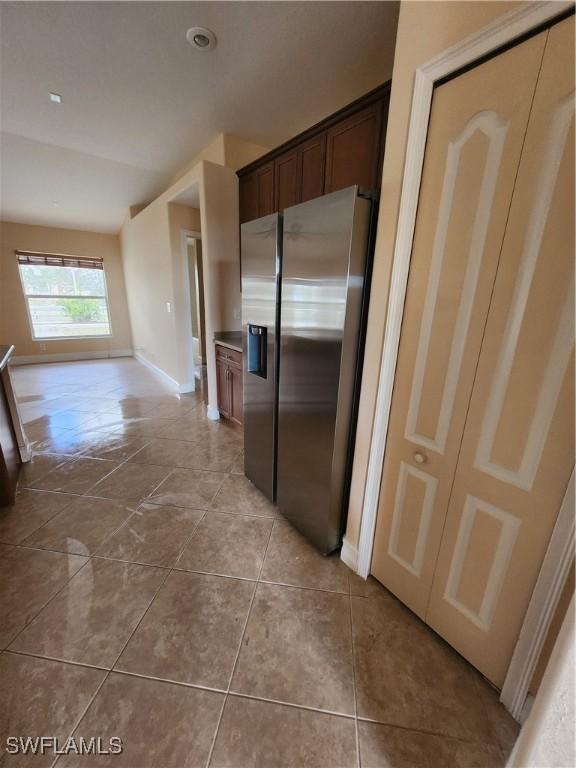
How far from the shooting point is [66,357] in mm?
Result: 6418

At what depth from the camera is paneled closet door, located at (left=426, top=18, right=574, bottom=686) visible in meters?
0.85

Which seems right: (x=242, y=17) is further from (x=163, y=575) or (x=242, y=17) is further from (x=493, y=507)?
(x=163, y=575)

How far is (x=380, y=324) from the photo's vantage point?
1.31 meters

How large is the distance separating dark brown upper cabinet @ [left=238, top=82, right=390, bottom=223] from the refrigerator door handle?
1.13 metres

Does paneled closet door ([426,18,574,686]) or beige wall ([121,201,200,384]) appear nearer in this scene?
paneled closet door ([426,18,574,686])

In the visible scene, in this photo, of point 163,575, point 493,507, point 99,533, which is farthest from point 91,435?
point 493,507

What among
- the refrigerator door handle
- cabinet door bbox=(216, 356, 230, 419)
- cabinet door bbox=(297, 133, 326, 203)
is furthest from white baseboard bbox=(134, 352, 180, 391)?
cabinet door bbox=(297, 133, 326, 203)

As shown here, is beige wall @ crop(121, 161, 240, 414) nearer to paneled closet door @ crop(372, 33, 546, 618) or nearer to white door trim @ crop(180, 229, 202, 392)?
white door trim @ crop(180, 229, 202, 392)

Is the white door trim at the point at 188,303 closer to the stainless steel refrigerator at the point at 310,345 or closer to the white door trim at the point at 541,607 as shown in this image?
the stainless steel refrigerator at the point at 310,345

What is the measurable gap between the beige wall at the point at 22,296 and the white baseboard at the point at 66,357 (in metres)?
0.03

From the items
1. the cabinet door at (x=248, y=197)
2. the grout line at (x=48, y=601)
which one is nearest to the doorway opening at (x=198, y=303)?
the cabinet door at (x=248, y=197)

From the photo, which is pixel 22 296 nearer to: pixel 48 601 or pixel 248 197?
pixel 248 197

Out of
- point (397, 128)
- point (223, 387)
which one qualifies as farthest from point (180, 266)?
point (397, 128)

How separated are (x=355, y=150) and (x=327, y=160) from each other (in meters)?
0.26
